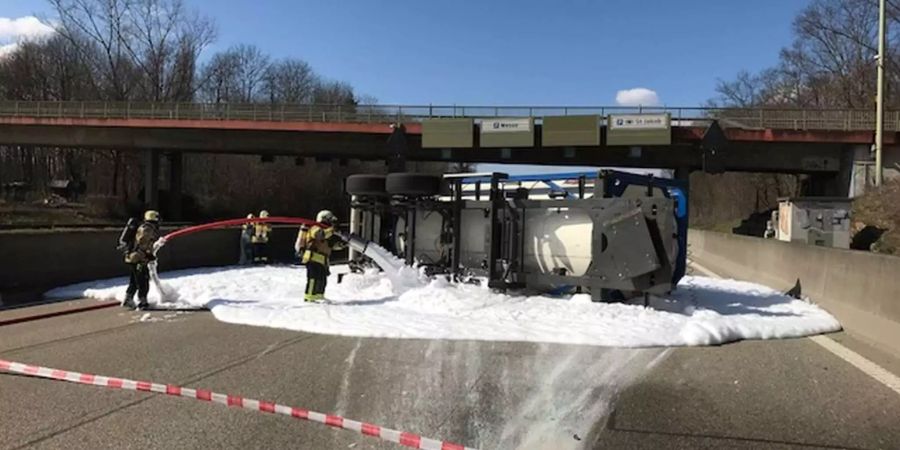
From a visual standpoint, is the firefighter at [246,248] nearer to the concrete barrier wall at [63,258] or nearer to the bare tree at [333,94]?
the concrete barrier wall at [63,258]

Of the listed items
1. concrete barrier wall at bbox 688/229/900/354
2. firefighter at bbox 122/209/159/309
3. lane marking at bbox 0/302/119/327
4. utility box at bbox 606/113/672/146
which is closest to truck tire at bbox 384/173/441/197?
firefighter at bbox 122/209/159/309

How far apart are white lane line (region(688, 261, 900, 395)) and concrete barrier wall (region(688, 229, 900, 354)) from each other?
0.41 m

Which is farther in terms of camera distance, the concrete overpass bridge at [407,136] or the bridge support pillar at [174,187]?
the bridge support pillar at [174,187]

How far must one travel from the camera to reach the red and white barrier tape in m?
4.77

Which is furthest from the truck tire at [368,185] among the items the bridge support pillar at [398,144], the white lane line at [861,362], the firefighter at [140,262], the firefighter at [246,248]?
the bridge support pillar at [398,144]

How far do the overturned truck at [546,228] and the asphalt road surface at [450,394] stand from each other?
235 cm

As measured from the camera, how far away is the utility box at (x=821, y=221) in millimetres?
27141

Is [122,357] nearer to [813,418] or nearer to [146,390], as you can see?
[146,390]

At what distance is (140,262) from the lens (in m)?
11.6

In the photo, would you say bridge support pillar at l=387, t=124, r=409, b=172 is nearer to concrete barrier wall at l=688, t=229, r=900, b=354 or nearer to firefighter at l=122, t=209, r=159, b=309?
concrete barrier wall at l=688, t=229, r=900, b=354

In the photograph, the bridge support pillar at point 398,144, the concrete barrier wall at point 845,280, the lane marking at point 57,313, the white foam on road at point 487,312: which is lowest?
the lane marking at point 57,313

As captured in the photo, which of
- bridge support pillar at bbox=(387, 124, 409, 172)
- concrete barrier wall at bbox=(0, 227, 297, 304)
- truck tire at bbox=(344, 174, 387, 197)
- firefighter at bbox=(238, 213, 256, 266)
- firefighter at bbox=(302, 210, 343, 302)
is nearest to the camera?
firefighter at bbox=(302, 210, 343, 302)

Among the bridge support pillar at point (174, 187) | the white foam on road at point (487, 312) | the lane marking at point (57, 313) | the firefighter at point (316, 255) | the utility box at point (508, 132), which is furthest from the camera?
the bridge support pillar at point (174, 187)

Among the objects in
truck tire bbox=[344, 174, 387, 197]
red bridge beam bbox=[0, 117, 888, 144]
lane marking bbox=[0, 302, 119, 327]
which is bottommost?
lane marking bbox=[0, 302, 119, 327]
